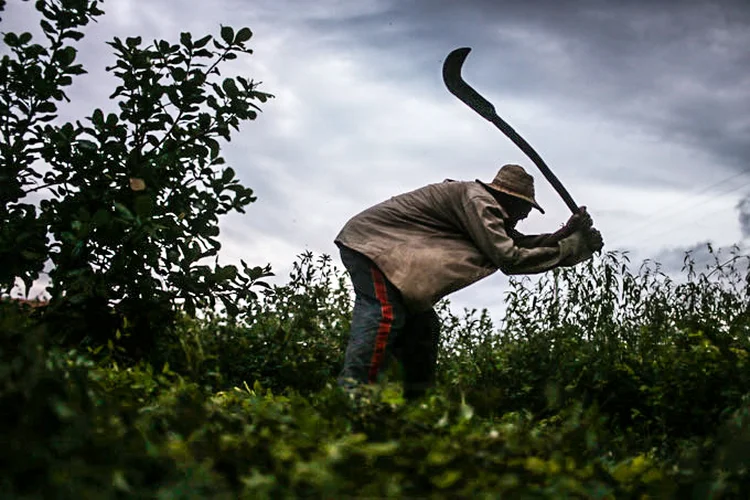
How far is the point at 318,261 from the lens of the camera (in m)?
6.59

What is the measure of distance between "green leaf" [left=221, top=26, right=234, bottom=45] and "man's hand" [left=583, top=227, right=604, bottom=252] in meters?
2.51

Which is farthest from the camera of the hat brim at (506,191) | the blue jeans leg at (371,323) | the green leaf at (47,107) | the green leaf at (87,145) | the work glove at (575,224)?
the green leaf at (47,107)

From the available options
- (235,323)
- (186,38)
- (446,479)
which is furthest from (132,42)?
(446,479)

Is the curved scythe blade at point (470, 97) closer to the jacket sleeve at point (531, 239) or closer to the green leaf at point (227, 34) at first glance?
the jacket sleeve at point (531, 239)

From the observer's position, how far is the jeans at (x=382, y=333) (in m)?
4.56

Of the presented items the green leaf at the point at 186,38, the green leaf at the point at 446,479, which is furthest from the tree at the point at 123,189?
the green leaf at the point at 446,479

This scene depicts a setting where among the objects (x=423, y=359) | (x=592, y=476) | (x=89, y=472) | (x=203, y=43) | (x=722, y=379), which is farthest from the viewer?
(x=203, y=43)

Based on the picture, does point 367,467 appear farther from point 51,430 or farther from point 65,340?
point 65,340

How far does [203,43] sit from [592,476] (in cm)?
399

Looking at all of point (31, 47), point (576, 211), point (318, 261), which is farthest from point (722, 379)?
point (31, 47)

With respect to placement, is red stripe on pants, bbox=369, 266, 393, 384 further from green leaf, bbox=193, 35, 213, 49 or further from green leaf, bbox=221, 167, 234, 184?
green leaf, bbox=193, 35, 213, 49

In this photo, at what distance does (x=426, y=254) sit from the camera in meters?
4.76

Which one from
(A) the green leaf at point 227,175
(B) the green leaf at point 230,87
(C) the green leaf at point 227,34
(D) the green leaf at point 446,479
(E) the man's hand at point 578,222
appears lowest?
(D) the green leaf at point 446,479

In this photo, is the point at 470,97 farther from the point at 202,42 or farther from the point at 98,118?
the point at 98,118
